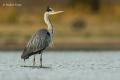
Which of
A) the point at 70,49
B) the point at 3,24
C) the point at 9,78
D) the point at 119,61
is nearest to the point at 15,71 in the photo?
the point at 9,78

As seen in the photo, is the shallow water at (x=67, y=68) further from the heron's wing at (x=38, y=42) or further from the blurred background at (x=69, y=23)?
the blurred background at (x=69, y=23)

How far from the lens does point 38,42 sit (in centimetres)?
1730

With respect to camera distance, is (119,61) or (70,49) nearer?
(119,61)

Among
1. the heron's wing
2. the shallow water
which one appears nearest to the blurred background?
the shallow water

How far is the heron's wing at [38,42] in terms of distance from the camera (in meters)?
17.2

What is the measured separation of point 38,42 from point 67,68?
3.28 feet

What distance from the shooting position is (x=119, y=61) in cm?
1912

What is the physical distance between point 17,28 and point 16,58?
8157 mm

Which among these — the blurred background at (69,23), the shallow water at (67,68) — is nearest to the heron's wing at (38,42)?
the shallow water at (67,68)

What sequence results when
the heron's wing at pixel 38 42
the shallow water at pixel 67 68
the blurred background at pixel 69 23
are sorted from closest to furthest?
the shallow water at pixel 67 68
the heron's wing at pixel 38 42
the blurred background at pixel 69 23

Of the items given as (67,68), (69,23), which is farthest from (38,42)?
(69,23)

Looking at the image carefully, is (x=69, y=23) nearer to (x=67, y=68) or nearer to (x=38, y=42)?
(x=38, y=42)

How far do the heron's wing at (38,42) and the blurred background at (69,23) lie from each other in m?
7.50

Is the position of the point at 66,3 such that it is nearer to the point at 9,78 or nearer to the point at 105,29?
the point at 105,29
